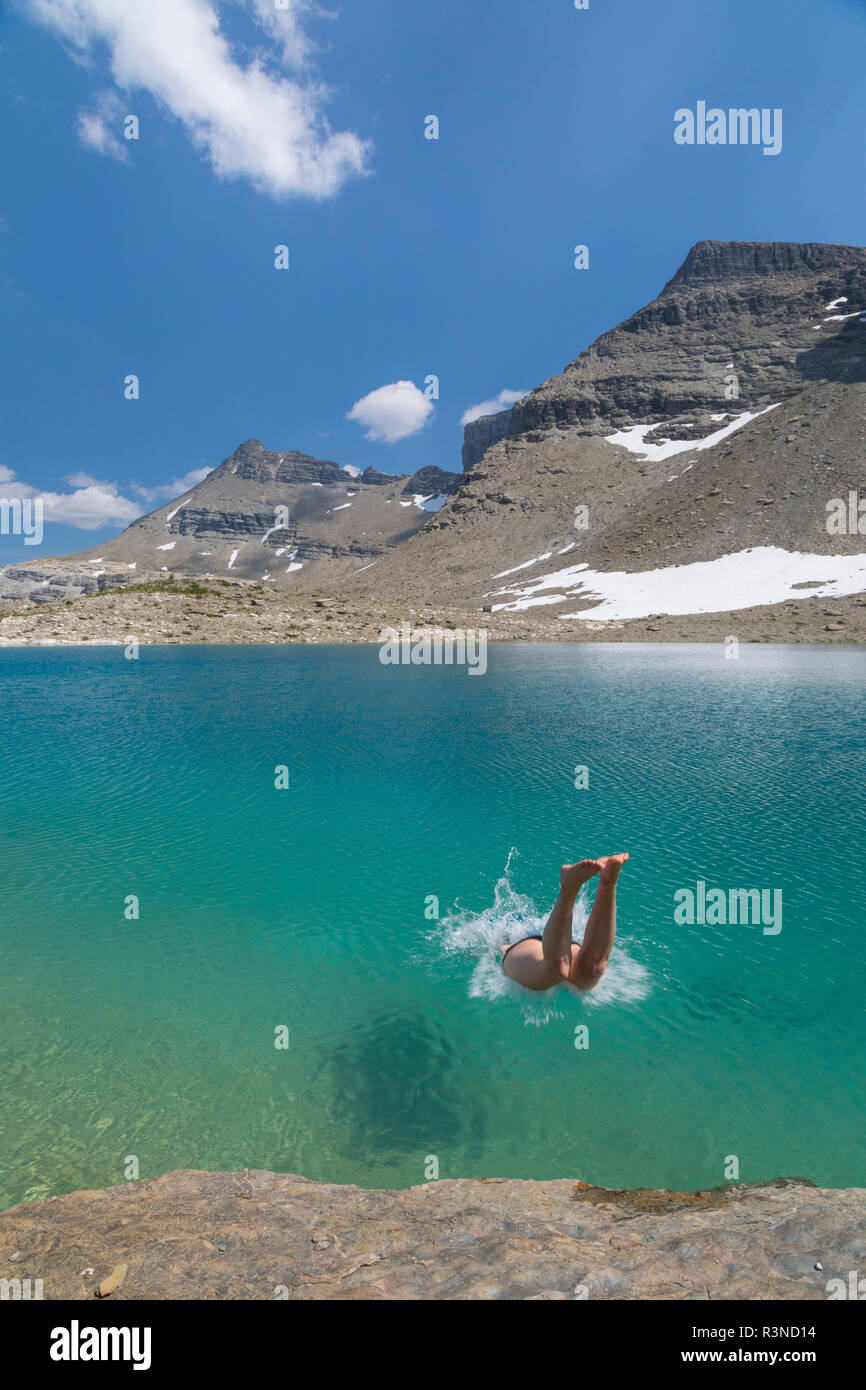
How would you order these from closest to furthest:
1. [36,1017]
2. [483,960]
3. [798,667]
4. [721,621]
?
[36,1017] < [483,960] < [798,667] < [721,621]

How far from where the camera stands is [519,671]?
6256 cm

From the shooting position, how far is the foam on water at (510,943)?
11.2m

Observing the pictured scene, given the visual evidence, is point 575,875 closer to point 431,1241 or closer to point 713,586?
point 431,1241

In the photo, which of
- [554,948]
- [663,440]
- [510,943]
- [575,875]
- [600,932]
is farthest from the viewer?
[663,440]

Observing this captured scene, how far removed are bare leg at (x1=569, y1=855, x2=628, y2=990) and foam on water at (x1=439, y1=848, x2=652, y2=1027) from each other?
118cm

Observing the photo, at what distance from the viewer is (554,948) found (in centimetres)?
994

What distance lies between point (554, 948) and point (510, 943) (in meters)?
3.50

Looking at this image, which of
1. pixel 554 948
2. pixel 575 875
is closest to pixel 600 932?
pixel 554 948

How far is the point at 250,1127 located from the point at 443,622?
9748 centimetres

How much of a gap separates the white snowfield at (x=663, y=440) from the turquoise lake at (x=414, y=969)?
16976 cm

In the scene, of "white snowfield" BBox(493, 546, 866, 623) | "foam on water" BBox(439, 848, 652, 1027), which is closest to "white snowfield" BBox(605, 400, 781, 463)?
"white snowfield" BBox(493, 546, 866, 623)

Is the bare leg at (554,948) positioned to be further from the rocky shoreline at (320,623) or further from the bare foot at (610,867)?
the rocky shoreline at (320,623)
